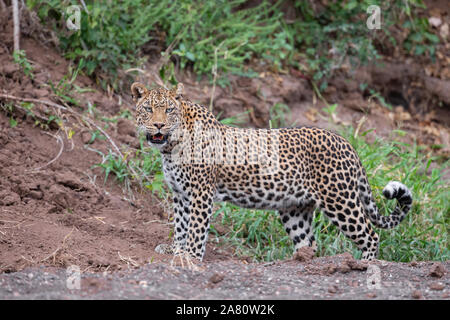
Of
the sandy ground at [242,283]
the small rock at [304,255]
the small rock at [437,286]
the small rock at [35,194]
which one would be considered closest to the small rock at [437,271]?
the sandy ground at [242,283]

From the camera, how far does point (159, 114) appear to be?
7.48m

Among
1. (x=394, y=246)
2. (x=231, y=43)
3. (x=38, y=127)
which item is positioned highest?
(x=231, y=43)

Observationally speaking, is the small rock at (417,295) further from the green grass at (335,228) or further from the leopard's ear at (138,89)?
the leopard's ear at (138,89)

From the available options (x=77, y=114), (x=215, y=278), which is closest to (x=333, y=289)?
(x=215, y=278)

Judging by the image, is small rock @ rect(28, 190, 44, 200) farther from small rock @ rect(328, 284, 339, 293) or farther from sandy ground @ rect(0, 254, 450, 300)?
small rock @ rect(328, 284, 339, 293)

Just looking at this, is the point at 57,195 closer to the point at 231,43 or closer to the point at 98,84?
the point at 98,84

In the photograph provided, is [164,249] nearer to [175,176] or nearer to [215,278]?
[175,176]

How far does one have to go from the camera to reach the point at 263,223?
913 cm

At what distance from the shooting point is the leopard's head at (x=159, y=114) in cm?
748

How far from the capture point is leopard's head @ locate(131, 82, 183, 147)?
748cm

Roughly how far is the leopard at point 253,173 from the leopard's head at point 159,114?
1 cm

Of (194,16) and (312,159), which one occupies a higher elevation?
(194,16)
